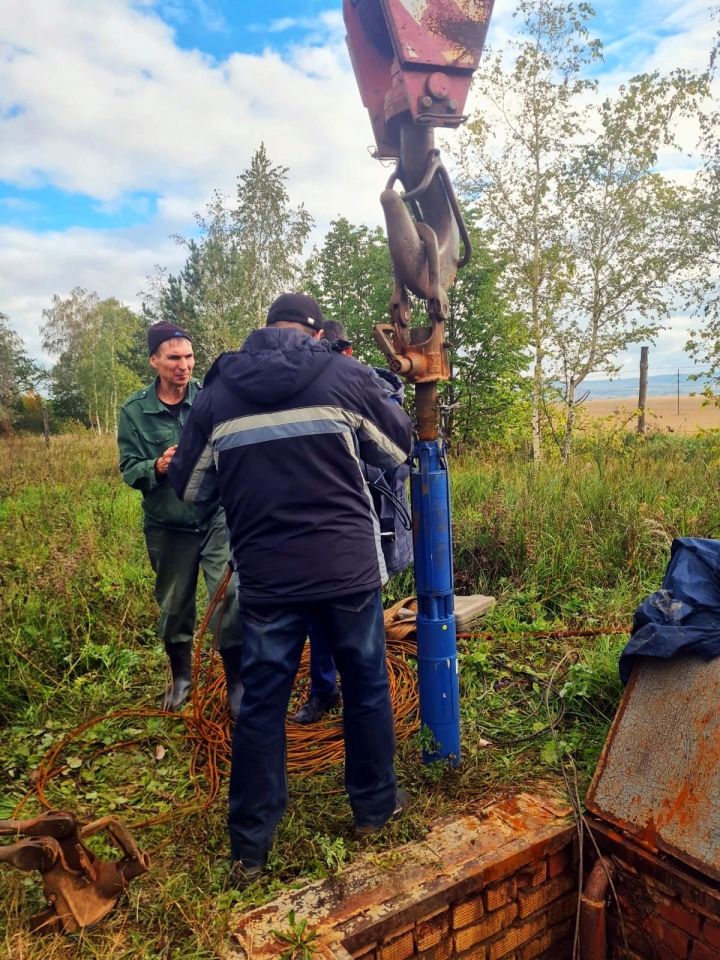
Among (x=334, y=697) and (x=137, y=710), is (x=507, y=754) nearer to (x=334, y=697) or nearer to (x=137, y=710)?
(x=334, y=697)

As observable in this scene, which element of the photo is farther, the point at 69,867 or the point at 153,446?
the point at 153,446

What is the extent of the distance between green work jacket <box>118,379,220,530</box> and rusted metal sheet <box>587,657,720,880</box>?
224 centimetres

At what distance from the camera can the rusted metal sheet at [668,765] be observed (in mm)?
2344

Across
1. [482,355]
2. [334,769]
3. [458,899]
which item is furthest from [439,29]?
[482,355]

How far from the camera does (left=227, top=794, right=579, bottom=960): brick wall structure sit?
2098mm

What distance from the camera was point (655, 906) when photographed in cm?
249

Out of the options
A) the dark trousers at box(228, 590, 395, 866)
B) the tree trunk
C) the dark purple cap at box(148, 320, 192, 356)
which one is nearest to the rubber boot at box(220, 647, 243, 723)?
the dark trousers at box(228, 590, 395, 866)

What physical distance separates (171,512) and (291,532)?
148 cm

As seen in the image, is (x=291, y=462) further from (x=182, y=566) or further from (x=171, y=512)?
(x=182, y=566)

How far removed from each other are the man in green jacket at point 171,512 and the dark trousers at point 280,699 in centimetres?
96

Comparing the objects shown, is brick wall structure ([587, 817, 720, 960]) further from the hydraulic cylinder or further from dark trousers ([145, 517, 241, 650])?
dark trousers ([145, 517, 241, 650])

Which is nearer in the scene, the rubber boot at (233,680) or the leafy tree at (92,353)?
the rubber boot at (233,680)

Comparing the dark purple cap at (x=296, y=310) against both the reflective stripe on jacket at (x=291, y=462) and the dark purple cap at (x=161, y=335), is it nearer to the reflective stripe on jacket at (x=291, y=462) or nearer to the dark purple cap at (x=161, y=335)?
the reflective stripe on jacket at (x=291, y=462)

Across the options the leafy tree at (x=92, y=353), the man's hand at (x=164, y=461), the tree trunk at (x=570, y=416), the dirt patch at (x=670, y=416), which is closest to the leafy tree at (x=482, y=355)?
the tree trunk at (x=570, y=416)
